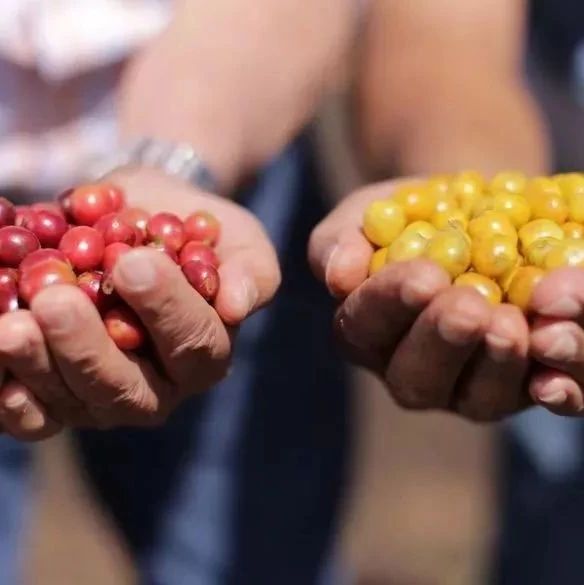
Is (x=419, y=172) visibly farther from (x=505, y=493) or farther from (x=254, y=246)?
(x=505, y=493)

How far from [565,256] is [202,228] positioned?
1.19 ft

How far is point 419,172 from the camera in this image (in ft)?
4.76

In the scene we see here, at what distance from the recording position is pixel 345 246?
45.3 inches

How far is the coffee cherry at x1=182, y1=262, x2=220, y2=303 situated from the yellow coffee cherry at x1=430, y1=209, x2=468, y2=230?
235mm

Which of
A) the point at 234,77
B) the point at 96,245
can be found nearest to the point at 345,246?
the point at 96,245

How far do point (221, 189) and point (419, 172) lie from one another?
0.84 ft

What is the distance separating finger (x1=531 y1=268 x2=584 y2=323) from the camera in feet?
3.22

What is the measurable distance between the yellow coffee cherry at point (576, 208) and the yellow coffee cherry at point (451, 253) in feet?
0.49

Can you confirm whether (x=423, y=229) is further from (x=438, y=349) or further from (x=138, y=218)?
(x=138, y=218)

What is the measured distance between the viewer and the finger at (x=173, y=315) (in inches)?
38.1

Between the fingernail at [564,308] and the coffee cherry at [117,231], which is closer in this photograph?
the fingernail at [564,308]

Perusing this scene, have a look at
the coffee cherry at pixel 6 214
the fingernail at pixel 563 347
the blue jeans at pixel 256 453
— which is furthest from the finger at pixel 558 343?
the blue jeans at pixel 256 453

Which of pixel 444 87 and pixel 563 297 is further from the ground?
pixel 563 297

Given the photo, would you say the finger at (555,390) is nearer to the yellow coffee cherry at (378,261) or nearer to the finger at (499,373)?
the finger at (499,373)
